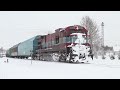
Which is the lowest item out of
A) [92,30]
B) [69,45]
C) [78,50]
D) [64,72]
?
[64,72]

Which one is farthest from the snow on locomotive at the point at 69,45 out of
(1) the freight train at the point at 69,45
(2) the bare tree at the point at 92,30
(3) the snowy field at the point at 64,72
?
(2) the bare tree at the point at 92,30

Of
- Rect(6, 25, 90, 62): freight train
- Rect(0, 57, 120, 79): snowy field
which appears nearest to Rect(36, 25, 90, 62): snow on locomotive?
Rect(6, 25, 90, 62): freight train

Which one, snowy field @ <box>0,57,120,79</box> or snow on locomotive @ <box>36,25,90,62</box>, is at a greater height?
snow on locomotive @ <box>36,25,90,62</box>

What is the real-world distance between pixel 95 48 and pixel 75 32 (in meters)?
32.6

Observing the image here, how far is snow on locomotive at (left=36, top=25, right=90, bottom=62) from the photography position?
28281 mm

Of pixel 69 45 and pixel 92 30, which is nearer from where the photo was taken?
pixel 69 45

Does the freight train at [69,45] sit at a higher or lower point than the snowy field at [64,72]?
higher

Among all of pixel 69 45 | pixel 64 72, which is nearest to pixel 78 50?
pixel 69 45

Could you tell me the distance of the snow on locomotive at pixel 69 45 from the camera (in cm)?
2828

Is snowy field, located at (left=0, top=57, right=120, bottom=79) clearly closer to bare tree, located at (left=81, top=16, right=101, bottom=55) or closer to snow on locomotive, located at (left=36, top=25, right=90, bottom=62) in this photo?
snow on locomotive, located at (left=36, top=25, right=90, bottom=62)

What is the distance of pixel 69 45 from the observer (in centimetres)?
2916

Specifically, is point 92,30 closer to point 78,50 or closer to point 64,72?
point 78,50

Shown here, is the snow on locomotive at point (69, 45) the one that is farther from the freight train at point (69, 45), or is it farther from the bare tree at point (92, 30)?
the bare tree at point (92, 30)
